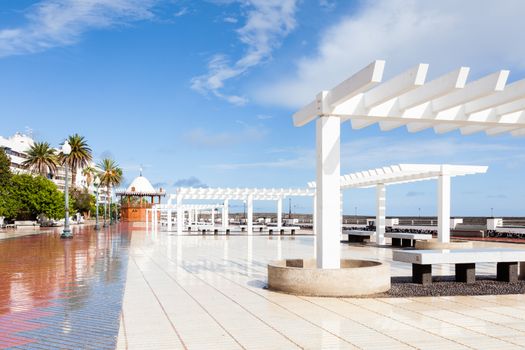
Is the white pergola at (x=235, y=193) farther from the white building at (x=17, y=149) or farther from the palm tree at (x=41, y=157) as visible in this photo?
the white building at (x=17, y=149)

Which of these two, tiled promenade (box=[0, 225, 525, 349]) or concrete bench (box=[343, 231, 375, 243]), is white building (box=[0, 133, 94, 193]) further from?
tiled promenade (box=[0, 225, 525, 349])

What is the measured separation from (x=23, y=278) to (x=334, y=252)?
6.55 meters

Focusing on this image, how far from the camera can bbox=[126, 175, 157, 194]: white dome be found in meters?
78.0

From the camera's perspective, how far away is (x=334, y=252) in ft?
28.1

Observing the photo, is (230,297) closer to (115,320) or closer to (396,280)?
(115,320)

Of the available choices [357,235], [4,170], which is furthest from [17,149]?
[357,235]

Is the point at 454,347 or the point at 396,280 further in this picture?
the point at 396,280

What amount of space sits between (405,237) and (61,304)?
15475 mm

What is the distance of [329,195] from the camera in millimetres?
8555

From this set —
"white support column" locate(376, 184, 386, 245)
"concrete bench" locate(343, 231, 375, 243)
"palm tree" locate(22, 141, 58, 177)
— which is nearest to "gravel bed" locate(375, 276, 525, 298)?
"white support column" locate(376, 184, 386, 245)

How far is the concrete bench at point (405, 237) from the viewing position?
20.2 metres

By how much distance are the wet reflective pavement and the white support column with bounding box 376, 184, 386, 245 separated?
12.5 meters

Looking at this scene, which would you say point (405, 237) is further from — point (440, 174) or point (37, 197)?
point (37, 197)

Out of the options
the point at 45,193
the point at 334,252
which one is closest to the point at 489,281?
the point at 334,252
